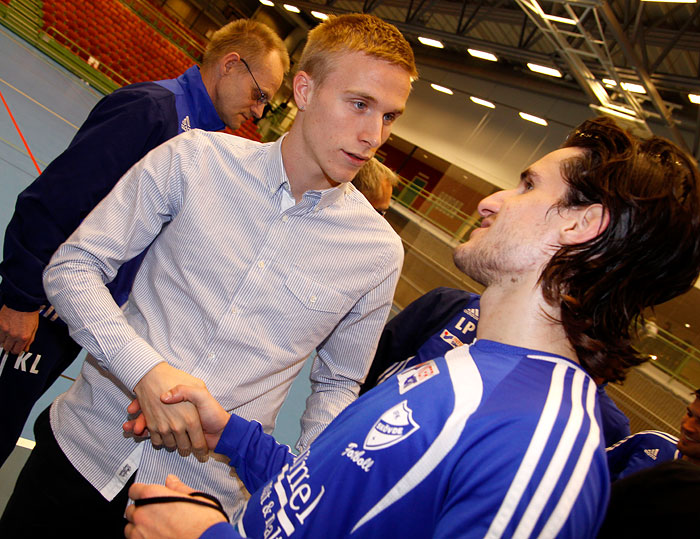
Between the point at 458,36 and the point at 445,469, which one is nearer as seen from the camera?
the point at 445,469

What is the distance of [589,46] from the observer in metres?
9.62

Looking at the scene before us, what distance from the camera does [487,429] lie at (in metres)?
0.86

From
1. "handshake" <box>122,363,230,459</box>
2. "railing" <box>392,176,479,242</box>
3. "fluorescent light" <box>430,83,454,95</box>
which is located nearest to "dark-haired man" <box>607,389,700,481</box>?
"handshake" <box>122,363,230,459</box>

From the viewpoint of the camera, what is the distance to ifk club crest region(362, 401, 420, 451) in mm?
915

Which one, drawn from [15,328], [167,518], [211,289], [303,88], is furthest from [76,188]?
[167,518]

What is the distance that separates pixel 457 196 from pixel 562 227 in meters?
17.7

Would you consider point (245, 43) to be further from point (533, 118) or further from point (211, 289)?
point (533, 118)

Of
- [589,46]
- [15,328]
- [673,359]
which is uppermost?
[589,46]

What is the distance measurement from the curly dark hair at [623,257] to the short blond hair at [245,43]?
2408mm

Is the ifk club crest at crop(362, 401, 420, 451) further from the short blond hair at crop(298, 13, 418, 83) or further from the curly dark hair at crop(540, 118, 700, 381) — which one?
the short blond hair at crop(298, 13, 418, 83)

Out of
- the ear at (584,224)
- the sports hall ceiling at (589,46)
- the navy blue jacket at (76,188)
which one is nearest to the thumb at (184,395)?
the navy blue jacket at (76,188)

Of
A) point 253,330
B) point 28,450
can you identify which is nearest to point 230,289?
point 253,330

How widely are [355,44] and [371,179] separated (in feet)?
7.54

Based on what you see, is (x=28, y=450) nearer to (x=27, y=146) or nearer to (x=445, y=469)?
(x=445, y=469)
